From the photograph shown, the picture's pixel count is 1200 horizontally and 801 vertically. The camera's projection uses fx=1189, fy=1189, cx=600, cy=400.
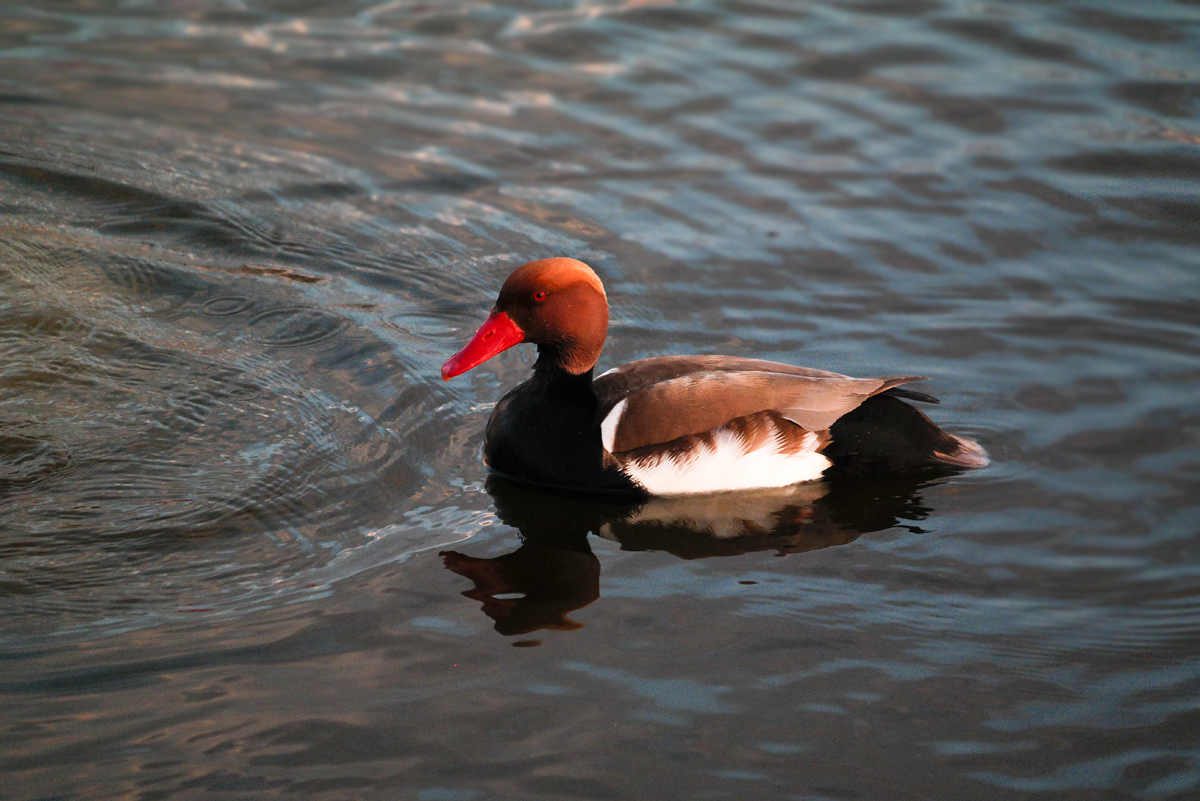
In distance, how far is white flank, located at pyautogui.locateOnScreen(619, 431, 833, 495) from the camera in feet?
17.2

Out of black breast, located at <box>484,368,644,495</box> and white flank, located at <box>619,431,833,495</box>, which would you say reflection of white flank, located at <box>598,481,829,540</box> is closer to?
white flank, located at <box>619,431,833,495</box>

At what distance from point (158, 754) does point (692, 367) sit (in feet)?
9.12

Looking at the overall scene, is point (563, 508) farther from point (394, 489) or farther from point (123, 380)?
point (123, 380)

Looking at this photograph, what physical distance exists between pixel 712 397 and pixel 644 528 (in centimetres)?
65

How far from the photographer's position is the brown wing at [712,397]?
17.1 feet

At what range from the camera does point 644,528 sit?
508cm

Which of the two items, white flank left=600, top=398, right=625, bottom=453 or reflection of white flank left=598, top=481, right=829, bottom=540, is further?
Result: white flank left=600, top=398, right=625, bottom=453

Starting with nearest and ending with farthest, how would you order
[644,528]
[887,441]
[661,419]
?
[644,528] < [661,419] < [887,441]

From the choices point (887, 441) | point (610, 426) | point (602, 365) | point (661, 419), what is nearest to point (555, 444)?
point (610, 426)

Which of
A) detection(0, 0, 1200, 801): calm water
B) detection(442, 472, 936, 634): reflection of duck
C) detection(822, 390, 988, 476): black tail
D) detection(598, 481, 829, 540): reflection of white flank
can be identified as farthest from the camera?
detection(822, 390, 988, 476): black tail

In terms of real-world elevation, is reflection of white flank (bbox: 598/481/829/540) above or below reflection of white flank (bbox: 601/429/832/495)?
below

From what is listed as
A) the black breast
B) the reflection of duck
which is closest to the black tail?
the reflection of duck

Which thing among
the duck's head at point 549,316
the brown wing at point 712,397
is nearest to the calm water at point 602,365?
the brown wing at point 712,397

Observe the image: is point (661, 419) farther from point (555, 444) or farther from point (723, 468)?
point (555, 444)
